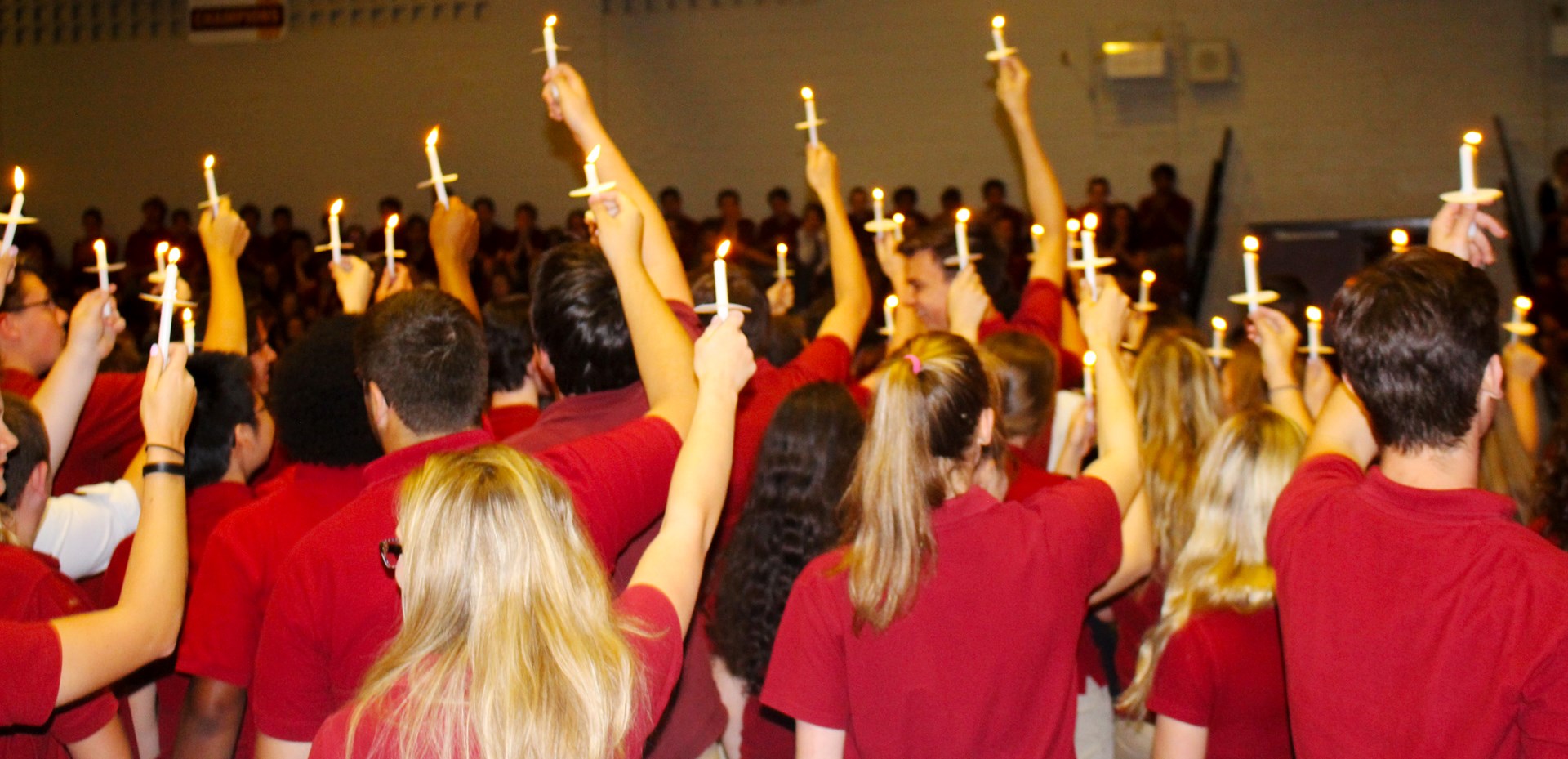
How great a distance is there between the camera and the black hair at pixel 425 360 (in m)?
2.23

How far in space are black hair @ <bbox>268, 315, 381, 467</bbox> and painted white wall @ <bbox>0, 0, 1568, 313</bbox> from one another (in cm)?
969

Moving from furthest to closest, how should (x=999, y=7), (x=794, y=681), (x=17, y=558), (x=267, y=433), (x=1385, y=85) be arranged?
(x=999, y=7) → (x=1385, y=85) → (x=267, y=433) → (x=794, y=681) → (x=17, y=558)

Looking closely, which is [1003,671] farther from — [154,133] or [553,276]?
[154,133]

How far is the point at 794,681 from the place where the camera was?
7.18ft

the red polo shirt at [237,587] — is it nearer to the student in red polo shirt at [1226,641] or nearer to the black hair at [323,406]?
the black hair at [323,406]

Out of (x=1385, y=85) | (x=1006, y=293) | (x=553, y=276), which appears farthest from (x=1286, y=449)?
(x=1385, y=85)

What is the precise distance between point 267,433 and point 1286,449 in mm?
2183

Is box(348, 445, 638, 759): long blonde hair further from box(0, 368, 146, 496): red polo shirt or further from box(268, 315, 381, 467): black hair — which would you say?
box(0, 368, 146, 496): red polo shirt

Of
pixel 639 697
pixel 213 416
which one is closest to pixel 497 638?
pixel 639 697

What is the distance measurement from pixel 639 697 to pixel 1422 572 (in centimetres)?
109

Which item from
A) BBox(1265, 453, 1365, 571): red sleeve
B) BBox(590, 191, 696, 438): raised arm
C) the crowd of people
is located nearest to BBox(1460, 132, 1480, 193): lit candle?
the crowd of people

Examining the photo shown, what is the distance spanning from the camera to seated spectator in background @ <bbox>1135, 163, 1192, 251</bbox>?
10.8 meters

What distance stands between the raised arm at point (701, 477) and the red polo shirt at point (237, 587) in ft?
2.38

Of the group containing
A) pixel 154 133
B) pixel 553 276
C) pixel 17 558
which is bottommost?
pixel 17 558
